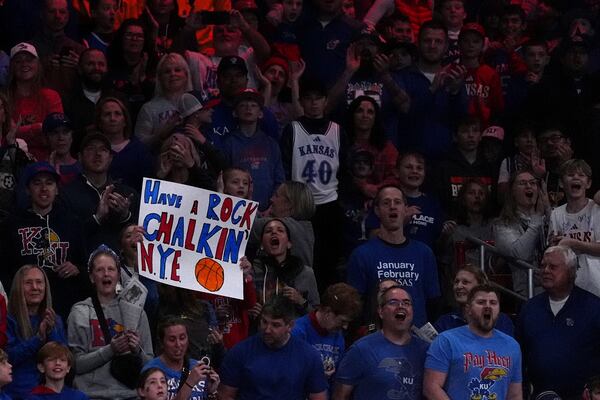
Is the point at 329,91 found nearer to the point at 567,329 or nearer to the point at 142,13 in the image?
the point at 142,13

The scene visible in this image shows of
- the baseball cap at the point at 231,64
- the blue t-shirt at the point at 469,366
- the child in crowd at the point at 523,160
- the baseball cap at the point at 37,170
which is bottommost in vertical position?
the blue t-shirt at the point at 469,366

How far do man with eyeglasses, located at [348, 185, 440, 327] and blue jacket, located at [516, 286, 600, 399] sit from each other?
0.90m

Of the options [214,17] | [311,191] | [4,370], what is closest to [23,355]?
[4,370]

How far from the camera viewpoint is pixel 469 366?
487 inches

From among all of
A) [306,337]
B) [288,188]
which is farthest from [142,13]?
[306,337]

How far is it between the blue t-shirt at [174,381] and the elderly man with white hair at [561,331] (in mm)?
2517

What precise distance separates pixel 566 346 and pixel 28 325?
3.88 metres

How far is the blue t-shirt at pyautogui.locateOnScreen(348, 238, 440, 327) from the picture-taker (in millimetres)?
13602

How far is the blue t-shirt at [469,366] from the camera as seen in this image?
12352mm

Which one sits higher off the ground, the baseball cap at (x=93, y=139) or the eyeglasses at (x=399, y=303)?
the baseball cap at (x=93, y=139)

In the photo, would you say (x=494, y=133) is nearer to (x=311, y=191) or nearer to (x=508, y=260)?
(x=508, y=260)

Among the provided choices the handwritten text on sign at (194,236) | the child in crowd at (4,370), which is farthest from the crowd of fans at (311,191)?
the handwritten text on sign at (194,236)

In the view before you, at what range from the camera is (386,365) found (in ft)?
40.6

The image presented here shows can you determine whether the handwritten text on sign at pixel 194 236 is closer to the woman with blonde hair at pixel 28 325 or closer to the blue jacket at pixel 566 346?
the woman with blonde hair at pixel 28 325
